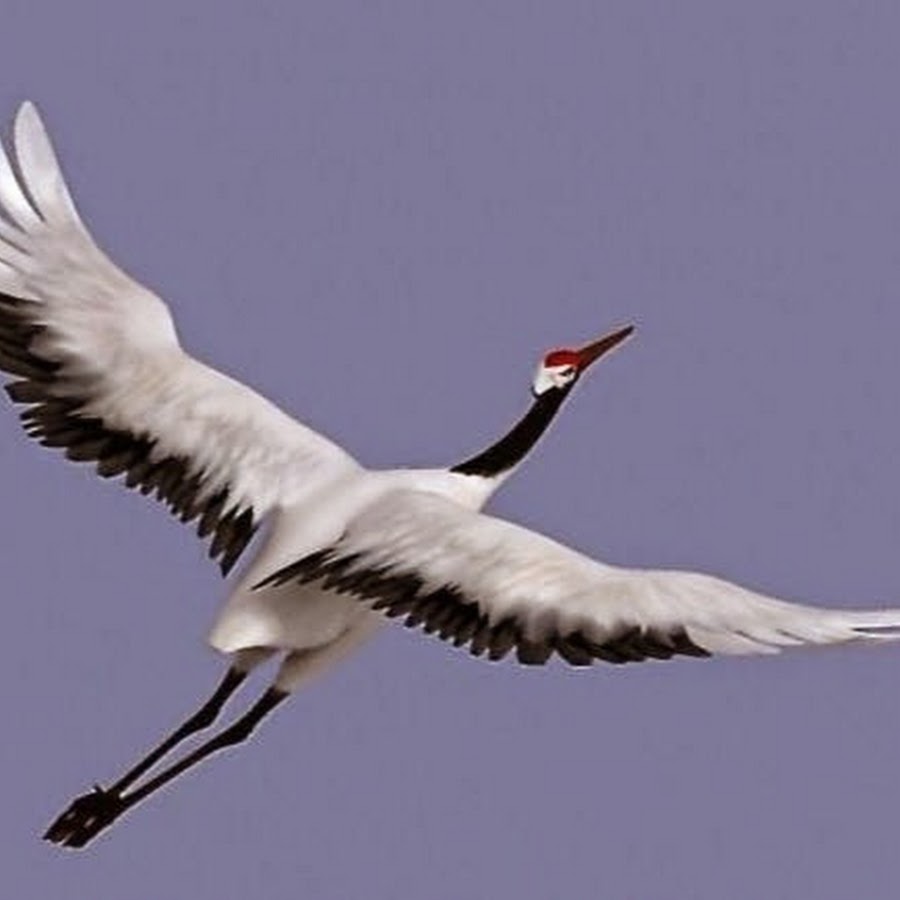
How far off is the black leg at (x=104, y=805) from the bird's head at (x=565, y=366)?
1.32 feet

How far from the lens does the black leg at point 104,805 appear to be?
3121 millimetres

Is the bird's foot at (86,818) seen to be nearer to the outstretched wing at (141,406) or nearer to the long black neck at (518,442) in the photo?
the outstretched wing at (141,406)

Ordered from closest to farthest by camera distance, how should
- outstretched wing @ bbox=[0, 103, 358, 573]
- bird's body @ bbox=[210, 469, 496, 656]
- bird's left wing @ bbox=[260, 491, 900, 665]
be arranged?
bird's left wing @ bbox=[260, 491, 900, 665]
bird's body @ bbox=[210, 469, 496, 656]
outstretched wing @ bbox=[0, 103, 358, 573]

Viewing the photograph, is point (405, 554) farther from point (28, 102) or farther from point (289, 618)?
point (28, 102)

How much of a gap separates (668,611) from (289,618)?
411 millimetres

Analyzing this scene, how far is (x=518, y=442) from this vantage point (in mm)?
3150

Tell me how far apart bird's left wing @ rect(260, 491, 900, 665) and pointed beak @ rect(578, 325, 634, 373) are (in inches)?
13.4

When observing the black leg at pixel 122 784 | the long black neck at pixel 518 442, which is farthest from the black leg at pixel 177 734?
the long black neck at pixel 518 442

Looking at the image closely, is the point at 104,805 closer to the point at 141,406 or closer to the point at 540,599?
the point at 141,406

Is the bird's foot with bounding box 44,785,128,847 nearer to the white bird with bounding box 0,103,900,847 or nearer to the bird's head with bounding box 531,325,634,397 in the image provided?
the white bird with bounding box 0,103,900,847

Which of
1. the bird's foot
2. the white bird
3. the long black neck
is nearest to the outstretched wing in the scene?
the white bird

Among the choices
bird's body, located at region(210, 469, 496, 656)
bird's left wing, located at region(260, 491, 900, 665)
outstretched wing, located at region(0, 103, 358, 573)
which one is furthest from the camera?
outstretched wing, located at region(0, 103, 358, 573)

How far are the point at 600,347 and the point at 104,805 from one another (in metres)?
0.66

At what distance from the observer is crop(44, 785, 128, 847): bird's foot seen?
10.2ft
